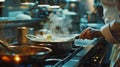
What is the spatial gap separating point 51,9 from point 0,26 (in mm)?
3308

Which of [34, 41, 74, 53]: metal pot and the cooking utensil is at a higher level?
the cooking utensil

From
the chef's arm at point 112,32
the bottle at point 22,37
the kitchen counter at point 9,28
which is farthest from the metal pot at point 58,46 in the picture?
the kitchen counter at point 9,28

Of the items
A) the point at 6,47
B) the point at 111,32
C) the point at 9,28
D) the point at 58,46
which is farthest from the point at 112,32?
the point at 9,28

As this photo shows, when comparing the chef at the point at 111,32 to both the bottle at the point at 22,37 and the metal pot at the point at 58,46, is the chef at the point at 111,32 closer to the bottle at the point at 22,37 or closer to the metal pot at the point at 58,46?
the metal pot at the point at 58,46

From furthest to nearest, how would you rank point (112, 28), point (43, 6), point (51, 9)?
point (51, 9), point (43, 6), point (112, 28)

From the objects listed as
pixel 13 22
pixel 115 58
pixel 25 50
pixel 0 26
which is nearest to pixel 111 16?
pixel 115 58

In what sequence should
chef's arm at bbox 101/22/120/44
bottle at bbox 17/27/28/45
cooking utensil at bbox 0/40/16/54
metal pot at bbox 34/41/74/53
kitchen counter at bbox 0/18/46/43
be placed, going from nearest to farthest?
cooking utensil at bbox 0/40/16/54, chef's arm at bbox 101/22/120/44, metal pot at bbox 34/41/74/53, bottle at bbox 17/27/28/45, kitchen counter at bbox 0/18/46/43

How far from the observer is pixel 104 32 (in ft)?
6.36

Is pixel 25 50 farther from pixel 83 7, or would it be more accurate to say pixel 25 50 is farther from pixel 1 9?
pixel 83 7

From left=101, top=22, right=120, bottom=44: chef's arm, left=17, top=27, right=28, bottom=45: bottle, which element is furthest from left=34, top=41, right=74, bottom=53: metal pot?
left=101, top=22, right=120, bottom=44: chef's arm

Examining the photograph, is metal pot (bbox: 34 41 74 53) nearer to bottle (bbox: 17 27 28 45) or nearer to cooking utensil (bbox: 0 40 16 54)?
bottle (bbox: 17 27 28 45)

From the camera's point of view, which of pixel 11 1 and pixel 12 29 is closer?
pixel 12 29

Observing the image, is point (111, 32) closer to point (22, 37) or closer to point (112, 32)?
point (112, 32)

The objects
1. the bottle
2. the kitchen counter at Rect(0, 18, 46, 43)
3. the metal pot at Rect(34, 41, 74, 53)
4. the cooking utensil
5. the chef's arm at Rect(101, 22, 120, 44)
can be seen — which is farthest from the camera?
the kitchen counter at Rect(0, 18, 46, 43)
